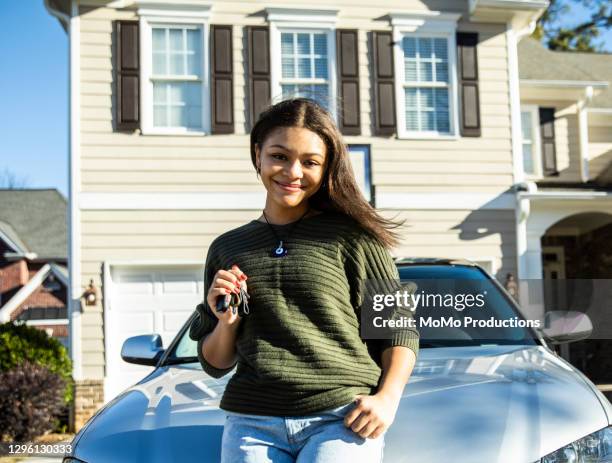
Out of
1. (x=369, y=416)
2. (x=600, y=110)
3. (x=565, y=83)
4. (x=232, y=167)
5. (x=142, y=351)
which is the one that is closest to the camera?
(x=369, y=416)

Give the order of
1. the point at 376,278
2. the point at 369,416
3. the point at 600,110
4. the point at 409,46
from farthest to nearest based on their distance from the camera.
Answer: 1. the point at 600,110
2. the point at 409,46
3. the point at 376,278
4. the point at 369,416

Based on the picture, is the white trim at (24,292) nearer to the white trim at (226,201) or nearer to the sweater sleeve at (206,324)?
the white trim at (226,201)

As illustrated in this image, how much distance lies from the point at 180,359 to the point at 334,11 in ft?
28.7

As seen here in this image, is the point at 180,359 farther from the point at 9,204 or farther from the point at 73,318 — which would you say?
the point at 9,204

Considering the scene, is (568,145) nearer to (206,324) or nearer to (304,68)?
(304,68)

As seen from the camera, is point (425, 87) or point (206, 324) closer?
point (206, 324)

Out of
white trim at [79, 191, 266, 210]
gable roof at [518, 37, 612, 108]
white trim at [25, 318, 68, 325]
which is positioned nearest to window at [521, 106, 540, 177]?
gable roof at [518, 37, 612, 108]

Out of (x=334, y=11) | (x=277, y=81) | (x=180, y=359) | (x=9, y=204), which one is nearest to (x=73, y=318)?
(x=277, y=81)

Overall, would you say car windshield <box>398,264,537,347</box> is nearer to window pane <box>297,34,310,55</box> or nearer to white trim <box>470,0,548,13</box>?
window pane <box>297,34,310,55</box>

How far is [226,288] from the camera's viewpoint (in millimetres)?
1763

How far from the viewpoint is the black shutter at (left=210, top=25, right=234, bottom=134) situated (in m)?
10.8

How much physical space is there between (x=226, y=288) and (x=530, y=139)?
13.9 m

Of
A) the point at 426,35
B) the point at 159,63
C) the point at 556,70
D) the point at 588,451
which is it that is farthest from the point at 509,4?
the point at 588,451

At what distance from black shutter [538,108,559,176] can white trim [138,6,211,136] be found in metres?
7.45
